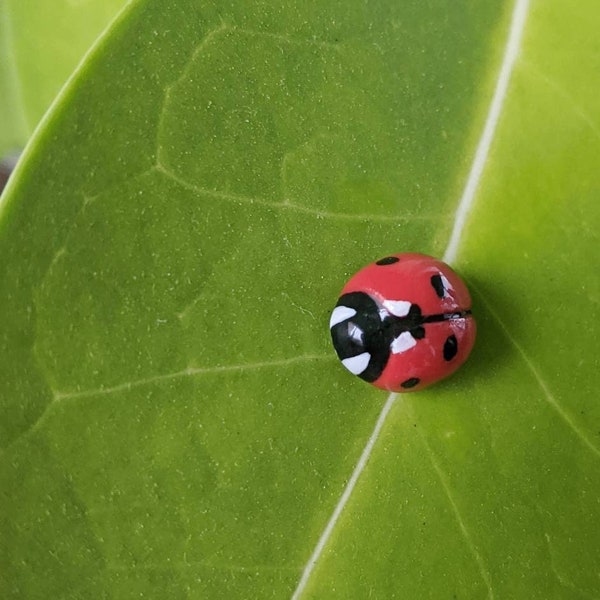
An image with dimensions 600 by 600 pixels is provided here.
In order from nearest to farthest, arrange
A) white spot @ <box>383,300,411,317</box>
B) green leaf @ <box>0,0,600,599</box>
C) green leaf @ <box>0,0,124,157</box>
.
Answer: green leaf @ <box>0,0,600,599</box> < white spot @ <box>383,300,411,317</box> < green leaf @ <box>0,0,124,157</box>

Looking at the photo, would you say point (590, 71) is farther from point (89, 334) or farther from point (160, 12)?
point (89, 334)

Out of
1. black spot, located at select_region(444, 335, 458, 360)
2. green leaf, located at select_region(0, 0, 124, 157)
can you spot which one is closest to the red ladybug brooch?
black spot, located at select_region(444, 335, 458, 360)

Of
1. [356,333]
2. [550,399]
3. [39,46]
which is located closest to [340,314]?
[356,333]

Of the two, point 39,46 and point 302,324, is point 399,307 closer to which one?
point 302,324

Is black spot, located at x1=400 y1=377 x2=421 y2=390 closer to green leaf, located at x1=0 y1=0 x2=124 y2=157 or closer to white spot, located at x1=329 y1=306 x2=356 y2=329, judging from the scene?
white spot, located at x1=329 y1=306 x2=356 y2=329

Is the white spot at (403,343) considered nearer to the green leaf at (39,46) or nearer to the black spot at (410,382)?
the black spot at (410,382)

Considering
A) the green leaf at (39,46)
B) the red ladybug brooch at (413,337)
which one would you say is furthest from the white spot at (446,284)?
the green leaf at (39,46)

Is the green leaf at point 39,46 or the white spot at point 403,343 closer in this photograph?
the white spot at point 403,343
